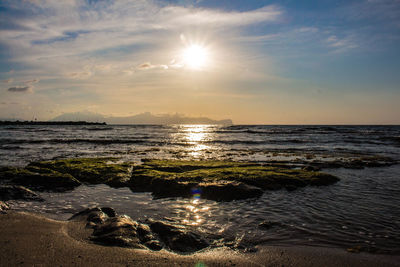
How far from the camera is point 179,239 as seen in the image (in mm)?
6359

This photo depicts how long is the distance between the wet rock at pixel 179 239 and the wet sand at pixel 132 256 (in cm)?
29

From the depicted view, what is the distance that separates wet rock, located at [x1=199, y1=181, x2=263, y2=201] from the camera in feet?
34.8

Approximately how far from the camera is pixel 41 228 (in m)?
7.02

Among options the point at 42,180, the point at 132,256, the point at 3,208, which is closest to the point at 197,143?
the point at 42,180

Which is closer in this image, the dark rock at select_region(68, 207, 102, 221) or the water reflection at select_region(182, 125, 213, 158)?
the dark rock at select_region(68, 207, 102, 221)

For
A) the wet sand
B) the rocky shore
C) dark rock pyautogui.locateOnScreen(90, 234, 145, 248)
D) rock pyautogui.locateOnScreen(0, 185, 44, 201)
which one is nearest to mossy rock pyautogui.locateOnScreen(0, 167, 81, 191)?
the rocky shore

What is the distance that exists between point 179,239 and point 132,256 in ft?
4.12

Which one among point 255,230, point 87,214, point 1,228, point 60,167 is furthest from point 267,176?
point 60,167

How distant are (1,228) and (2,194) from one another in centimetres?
394

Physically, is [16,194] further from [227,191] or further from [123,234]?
[227,191]

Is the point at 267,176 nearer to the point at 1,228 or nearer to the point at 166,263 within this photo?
the point at 166,263

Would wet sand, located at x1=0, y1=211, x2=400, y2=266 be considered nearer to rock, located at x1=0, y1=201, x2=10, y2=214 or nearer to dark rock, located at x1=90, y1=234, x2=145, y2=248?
dark rock, located at x1=90, y1=234, x2=145, y2=248

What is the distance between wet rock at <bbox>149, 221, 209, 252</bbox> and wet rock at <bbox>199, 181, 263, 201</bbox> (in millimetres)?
3926

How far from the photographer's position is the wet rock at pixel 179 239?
6130 mm
